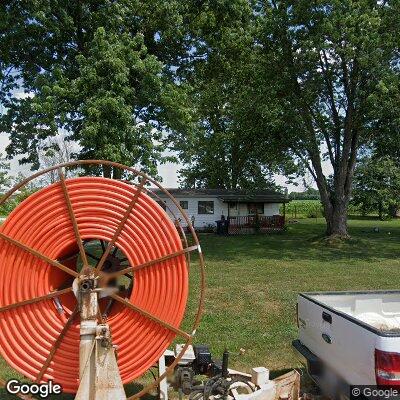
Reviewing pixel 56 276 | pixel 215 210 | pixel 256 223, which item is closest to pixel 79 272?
pixel 56 276

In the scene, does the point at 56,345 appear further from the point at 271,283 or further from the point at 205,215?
the point at 205,215

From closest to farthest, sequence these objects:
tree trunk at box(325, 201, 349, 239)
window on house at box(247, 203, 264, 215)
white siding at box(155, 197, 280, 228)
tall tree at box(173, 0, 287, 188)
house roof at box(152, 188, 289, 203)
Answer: tall tree at box(173, 0, 287, 188)
tree trunk at box(325, 201, 349, 239)
house roof at box(152, 188, 289, 203)
white siding at box(155, 197, 280, 228)
window on house at box(247, 203, 264, 215)

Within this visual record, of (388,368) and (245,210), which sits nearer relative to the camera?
(388,368)

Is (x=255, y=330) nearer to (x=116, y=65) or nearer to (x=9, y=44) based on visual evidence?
(x=116, y=65)

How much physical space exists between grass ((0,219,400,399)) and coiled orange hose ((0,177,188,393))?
1.27 m

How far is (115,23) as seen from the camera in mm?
16594

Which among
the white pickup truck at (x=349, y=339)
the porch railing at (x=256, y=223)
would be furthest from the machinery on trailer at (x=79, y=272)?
the porch railing at (x=256, y=223)

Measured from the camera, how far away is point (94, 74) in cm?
1484

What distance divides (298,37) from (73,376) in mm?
19321

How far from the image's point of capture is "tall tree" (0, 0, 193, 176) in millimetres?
14883

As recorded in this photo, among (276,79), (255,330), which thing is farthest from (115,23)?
(255,330)

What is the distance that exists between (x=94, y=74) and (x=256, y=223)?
64.4 feet

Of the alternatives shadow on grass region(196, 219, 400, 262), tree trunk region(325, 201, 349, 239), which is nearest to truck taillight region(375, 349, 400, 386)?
shadow on grass region(196, 219, 400, 262)

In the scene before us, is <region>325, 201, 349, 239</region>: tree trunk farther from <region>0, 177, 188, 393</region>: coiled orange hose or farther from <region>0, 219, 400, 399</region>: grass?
<region>0, 177, 188, 393</region>: coiled orange hose
